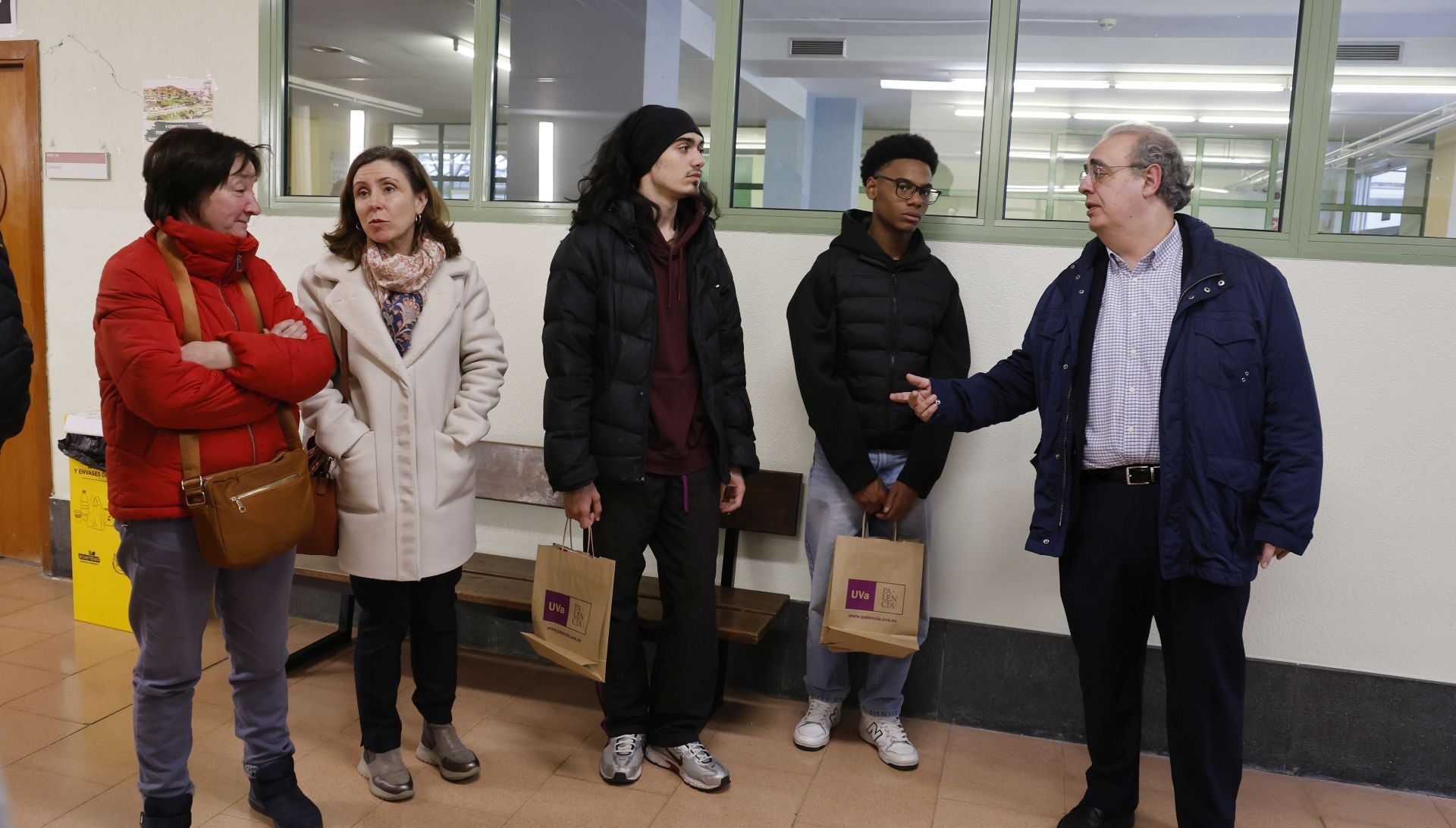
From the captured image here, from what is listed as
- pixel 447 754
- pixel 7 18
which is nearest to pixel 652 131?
pixel 447 754

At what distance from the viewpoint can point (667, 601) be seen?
2.91 metres

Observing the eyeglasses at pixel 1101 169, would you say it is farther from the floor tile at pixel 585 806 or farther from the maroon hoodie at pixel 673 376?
the floor tile at pixel 585 806

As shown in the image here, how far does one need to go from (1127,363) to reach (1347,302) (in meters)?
1.09

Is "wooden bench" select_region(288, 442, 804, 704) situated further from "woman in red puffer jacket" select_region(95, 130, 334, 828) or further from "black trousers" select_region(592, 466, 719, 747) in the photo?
"woman in red puffer jacket" select_region(95, 130, 334, 828)

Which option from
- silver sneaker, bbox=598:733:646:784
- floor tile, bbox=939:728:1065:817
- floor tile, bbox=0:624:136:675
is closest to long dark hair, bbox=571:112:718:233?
silver sneaker, bbox=598:733:646:784

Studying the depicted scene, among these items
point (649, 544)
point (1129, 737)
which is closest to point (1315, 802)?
point (1129, 737)

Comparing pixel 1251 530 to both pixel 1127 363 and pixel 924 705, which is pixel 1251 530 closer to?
pixel 1127 363

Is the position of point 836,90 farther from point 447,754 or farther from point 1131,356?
point 447,754

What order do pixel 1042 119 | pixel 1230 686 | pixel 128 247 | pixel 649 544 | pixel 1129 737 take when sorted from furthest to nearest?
pixel 1042 119 → pixel 649 544 → pixel 1129 737 → pixel 1230 686 → pixel 128 247

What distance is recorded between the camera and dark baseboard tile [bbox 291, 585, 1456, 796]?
3047mm

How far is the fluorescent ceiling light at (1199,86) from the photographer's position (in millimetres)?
3148

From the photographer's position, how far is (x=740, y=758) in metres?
3.04

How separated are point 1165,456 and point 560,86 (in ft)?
8.33

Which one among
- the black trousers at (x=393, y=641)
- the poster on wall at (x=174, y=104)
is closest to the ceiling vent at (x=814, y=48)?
the black trousers at (x=393, y=641)
